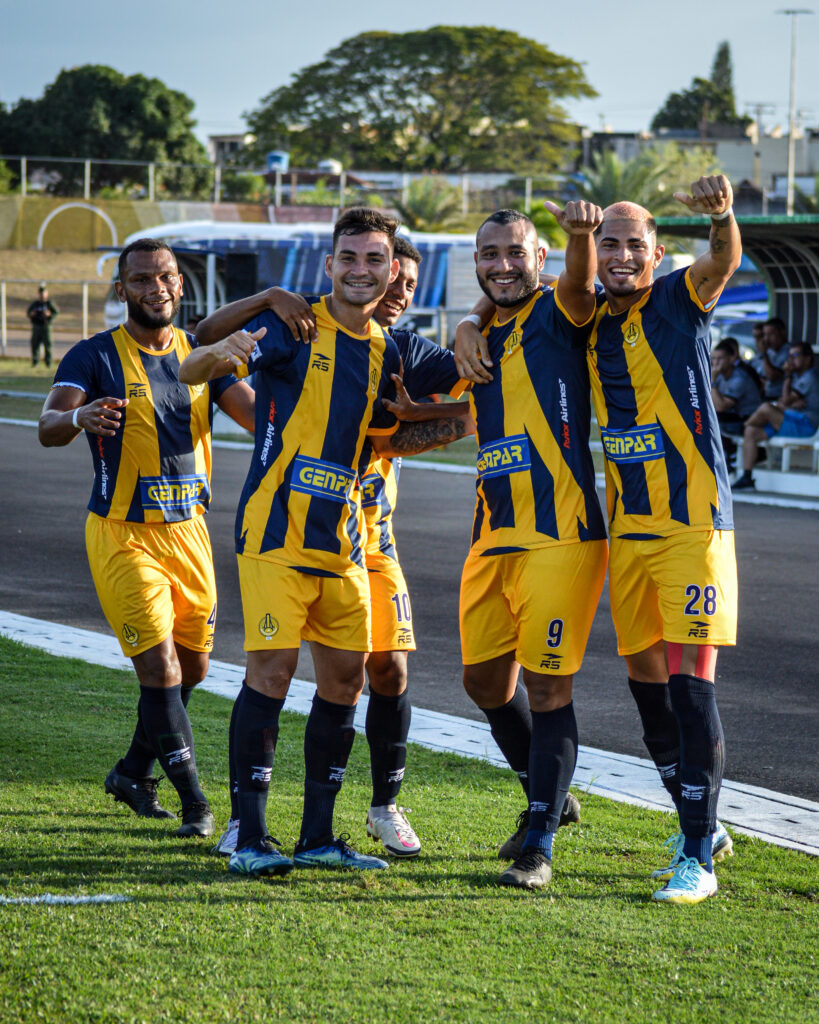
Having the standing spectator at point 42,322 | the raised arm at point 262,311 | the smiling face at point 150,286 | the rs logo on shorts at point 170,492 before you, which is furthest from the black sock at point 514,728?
the standing spectator at point 42,322

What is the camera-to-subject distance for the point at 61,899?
4207 millimetres

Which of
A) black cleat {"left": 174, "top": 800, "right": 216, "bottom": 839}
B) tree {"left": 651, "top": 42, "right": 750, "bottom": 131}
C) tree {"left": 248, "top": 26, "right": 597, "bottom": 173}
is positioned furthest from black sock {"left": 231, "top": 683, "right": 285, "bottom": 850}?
tree {"left": 651, "top": 42, "right": 750, "bottom": 131}

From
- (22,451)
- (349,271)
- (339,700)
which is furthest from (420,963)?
(22,451)

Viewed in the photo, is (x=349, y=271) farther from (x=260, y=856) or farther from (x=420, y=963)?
(x=420, y=963)

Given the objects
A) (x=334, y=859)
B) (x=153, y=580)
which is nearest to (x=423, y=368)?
(x=153, y=580)

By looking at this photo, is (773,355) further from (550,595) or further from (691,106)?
(691,106)

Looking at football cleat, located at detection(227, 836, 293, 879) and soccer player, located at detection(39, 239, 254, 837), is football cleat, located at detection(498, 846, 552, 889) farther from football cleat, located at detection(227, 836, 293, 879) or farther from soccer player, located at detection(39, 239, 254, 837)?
soccer player, located at detection(39, 239, 254, 837)

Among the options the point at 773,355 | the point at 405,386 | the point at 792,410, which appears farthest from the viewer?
the point at 773,355

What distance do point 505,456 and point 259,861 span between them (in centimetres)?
162

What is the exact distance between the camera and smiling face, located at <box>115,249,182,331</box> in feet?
17.6

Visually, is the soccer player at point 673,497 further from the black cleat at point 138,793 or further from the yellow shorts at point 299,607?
the black cleat at point 138,793

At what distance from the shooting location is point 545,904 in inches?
172

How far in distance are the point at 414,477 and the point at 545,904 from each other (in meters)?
14.3

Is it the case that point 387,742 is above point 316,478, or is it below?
below
